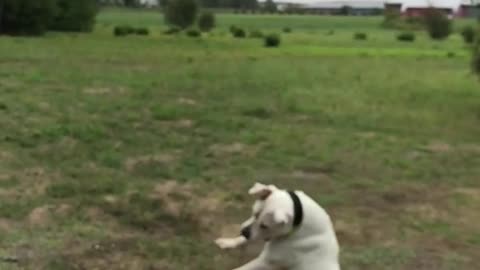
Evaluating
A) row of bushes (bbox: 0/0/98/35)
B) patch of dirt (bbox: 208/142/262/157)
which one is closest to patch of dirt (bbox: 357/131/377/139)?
patch of dirt (bbox: 208/142/262/157)

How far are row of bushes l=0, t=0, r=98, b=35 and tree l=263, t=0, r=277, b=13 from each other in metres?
38.4

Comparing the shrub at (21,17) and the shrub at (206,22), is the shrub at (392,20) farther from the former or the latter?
the shrub at (21,17)

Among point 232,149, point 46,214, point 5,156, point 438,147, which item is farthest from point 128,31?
point 46,214

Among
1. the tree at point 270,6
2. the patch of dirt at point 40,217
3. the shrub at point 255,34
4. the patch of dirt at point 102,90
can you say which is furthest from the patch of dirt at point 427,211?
the tree at point 270,6

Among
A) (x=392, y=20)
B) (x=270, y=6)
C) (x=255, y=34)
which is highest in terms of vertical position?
(x=255, y=34)

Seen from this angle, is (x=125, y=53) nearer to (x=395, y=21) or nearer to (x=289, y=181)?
(x=289, y=181)

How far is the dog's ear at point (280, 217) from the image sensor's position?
12.9ft

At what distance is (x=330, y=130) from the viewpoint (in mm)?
9852

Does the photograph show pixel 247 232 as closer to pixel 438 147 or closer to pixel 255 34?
pixel 438 147

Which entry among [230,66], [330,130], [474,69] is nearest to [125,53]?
[230,66]

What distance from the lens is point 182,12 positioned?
36.8 m

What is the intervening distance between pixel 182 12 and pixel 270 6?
31.4m

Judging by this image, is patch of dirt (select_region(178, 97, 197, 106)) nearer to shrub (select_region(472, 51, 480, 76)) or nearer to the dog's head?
shrub (select_region(472, 51, 480, 76))

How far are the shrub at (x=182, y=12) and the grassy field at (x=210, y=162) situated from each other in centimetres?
2161
